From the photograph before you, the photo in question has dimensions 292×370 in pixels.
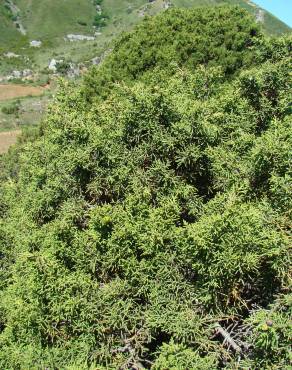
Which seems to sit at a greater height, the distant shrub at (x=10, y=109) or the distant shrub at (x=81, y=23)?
the distant shrub at (x=10, y=109)

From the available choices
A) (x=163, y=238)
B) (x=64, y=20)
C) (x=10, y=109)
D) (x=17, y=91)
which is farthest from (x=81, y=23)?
(x=163, y=238)

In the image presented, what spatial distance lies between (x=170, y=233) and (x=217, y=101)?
2.69m

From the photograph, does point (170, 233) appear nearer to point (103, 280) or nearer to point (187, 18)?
point (103, 280)

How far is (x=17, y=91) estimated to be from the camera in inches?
3241

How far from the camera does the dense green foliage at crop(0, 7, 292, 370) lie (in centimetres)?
432

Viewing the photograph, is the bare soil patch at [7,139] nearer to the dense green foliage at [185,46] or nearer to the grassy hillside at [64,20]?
the dense green foliage at [185,46]

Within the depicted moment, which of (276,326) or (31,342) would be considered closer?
(276,326)

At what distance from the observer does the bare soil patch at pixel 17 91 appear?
79.1 m

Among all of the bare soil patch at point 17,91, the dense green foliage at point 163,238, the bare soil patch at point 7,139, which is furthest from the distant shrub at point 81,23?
the dense green foliage at point 163,238

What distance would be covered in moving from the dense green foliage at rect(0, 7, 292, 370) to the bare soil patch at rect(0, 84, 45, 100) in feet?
248

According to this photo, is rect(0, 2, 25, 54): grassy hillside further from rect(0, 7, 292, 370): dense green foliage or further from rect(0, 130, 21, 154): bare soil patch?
rect(0, 7, 292, 370): dense green foliage

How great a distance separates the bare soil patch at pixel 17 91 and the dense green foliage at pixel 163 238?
75722mm

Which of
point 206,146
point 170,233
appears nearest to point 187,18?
point 206,146

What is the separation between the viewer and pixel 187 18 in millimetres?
14758
